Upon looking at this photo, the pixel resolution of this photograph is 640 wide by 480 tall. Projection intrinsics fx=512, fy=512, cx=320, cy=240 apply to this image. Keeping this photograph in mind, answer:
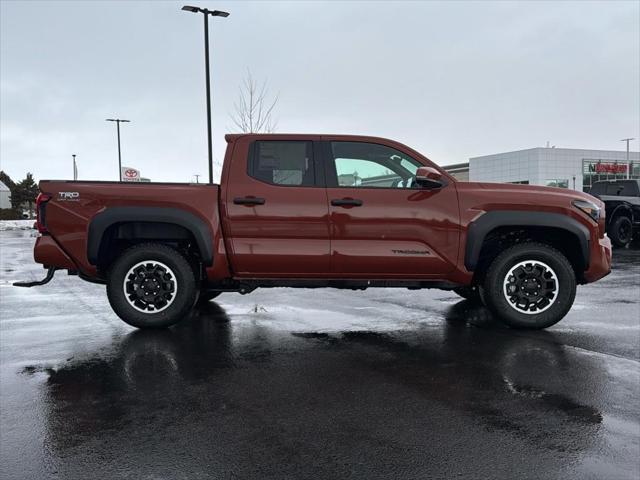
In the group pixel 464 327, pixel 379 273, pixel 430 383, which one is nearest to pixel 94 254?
pixel 379 273

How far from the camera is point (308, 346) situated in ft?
15.6

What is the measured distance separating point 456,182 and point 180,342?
10.4 ft

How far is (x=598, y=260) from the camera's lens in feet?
17.6

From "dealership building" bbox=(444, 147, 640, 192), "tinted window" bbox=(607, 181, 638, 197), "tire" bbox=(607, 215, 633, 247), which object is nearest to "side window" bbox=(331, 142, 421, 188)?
"tire" bbox=(607, 215, 633, 247)

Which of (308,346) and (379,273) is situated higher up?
(379,273)

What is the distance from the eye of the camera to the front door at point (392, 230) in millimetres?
5145

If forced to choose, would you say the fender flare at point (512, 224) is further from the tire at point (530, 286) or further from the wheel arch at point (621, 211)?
the wheel arch at point (621, 211)

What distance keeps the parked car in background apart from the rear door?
12.7m

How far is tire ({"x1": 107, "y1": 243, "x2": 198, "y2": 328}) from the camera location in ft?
17.5

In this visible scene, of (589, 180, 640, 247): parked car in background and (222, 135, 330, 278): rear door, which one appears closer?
(222, 135, 330, 278): rear door

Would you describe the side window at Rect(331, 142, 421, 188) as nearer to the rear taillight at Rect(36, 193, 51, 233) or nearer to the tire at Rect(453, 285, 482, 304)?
the tire at Rect(453, 285, 482, 304)

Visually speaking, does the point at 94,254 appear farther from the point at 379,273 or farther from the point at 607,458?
the point at 607,458

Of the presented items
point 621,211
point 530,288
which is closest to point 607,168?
point 621,211

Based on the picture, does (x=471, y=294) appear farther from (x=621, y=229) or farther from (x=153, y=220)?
(x=621, y=229)
